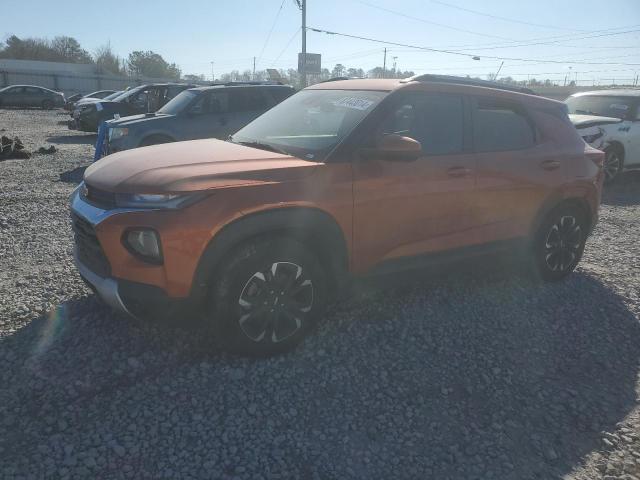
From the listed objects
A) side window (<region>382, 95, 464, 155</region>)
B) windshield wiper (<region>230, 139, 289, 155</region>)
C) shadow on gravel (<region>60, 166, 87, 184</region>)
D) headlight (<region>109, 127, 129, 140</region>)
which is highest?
side window (<region>382, 95, 464, 155</region>)

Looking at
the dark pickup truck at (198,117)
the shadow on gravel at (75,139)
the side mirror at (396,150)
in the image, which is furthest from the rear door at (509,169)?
the shadow on gravel at (75,139)

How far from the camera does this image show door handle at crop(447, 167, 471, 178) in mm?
3842

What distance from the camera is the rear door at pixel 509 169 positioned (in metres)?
4.09

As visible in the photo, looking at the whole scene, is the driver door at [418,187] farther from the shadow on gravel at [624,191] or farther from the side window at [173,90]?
the side window at [173,90]

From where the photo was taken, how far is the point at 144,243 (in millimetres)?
2832

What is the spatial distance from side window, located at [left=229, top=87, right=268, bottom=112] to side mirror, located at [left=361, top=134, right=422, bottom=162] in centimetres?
695

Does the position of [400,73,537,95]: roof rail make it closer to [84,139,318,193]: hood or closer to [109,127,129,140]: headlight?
[84,139,318,193]: hood

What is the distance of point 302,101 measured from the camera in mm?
4340

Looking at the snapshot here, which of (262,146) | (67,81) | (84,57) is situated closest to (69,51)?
(84,57)

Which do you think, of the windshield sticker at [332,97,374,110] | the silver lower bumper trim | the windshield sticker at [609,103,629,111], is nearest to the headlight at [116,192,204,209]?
the silver lower bumper trim

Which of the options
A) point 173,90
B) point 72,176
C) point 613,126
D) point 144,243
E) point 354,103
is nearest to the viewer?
point 144,243

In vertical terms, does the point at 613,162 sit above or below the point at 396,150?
below

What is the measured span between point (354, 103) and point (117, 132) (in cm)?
641

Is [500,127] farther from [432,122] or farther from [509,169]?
[432,122]
